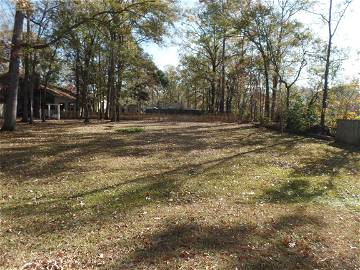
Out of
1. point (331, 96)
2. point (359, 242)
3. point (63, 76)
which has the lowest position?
point (359, 242)

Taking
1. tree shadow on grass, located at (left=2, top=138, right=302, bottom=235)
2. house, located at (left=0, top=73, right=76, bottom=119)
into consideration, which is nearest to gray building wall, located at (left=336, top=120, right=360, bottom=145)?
tree shadow on grass, located at (left=2, top=138, right=302, bottom=235)

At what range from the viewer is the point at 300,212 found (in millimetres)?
8125

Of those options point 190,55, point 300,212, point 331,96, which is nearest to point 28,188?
point 300,212

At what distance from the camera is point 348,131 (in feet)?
68.0

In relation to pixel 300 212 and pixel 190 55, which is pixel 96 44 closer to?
pixel 190 55

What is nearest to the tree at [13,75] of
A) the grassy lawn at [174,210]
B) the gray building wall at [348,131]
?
the grassy lawn at [174,210]

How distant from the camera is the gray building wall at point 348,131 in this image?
20.3m

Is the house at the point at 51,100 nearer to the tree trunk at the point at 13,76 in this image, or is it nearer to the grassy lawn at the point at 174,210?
the tree trunk at the point at 13,76

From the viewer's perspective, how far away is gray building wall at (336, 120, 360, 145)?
800 inches

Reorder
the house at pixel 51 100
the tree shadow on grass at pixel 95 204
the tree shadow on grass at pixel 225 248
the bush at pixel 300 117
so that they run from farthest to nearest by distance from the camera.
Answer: the house at pixel 51 100 → the bush at pixel 300 117 → the tree shadow on grass at pixel 95 204 → the tree shadow on grass at pixel 225 248

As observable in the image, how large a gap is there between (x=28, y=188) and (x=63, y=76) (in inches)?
1794

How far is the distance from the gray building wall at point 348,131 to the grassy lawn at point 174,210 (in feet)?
20.1

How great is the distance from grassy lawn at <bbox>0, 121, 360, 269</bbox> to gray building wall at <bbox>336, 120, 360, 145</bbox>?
6.14 meters

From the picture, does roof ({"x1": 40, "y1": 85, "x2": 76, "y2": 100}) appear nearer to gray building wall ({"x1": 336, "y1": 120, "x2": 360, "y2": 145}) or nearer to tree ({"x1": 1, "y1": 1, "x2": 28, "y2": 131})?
tree ({"x1": 1, "y1": 1, "x2": 28, "y2": 131})
